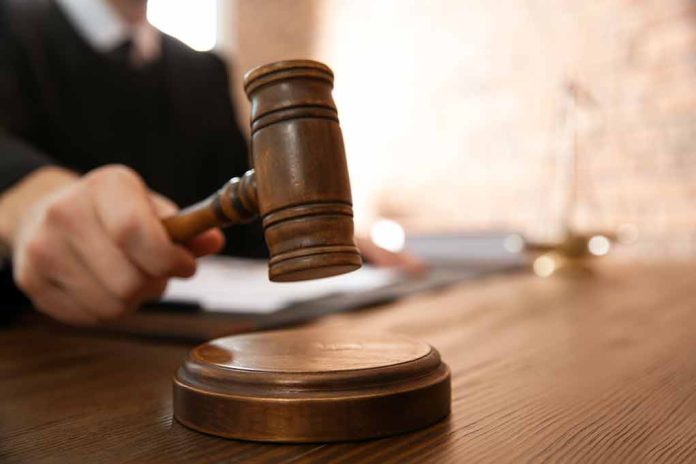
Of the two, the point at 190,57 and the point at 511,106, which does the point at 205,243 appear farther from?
the point at 511,106

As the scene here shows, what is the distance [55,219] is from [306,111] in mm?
378

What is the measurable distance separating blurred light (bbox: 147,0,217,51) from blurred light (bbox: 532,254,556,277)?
3.58 meters

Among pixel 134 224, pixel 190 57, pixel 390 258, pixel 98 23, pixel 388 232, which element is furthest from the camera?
pixel 388 232

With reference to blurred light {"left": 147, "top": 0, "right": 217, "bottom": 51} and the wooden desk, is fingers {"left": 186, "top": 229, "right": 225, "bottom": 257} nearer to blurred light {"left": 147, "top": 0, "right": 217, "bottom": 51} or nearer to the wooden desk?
the wooden desk

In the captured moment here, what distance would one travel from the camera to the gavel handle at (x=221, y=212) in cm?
57

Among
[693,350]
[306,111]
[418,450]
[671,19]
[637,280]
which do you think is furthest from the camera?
[671,19]

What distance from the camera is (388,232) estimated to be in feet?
13.5

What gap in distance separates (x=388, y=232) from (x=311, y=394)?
3.72 m

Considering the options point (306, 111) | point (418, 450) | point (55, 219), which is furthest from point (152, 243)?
point (418, 450)

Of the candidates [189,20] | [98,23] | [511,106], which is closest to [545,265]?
[98,23]

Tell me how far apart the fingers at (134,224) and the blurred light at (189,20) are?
4.18 metres

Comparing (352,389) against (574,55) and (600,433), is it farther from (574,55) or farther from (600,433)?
(574,55)

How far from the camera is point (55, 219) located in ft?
2.37

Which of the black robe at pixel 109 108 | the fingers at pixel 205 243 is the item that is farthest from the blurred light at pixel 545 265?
the fingers at pixel 205 243
